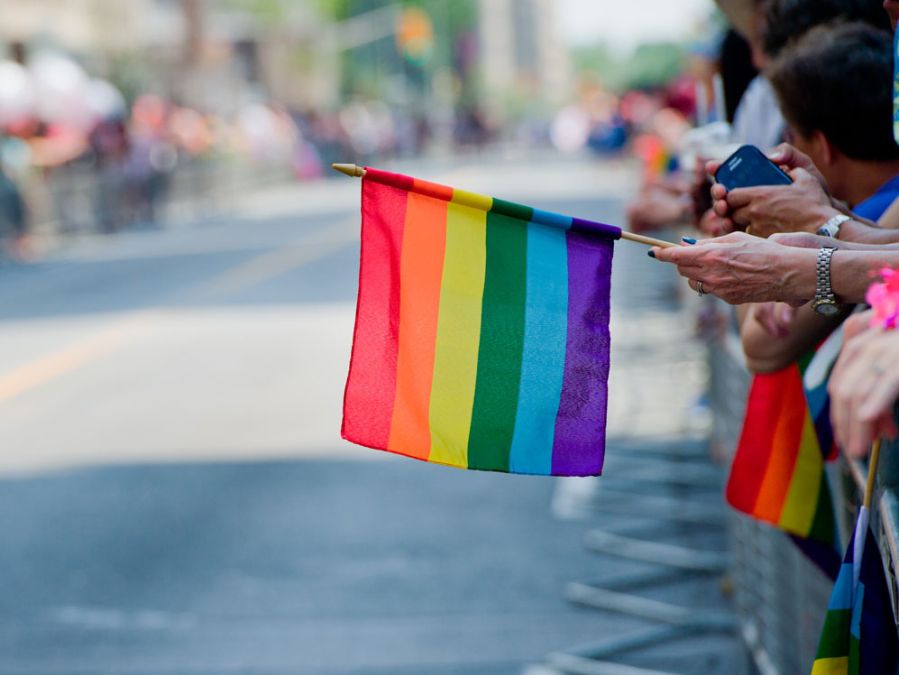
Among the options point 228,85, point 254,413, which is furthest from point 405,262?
point 228,85

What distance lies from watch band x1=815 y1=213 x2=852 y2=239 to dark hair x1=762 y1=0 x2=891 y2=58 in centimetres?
76

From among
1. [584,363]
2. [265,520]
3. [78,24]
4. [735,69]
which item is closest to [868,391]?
[584,363]

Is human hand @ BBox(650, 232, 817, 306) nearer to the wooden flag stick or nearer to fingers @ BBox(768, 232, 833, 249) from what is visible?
fingers @ BBox(768, 232, 833, 249)

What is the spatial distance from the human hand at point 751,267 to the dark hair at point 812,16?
1.08 m

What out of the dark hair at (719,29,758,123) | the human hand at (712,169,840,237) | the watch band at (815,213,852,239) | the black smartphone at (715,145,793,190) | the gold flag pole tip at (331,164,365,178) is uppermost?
the dark hair at (719,29,758,123)

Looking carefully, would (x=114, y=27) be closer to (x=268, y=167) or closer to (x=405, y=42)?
(x=268, y=167)

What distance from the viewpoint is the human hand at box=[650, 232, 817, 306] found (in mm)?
2734

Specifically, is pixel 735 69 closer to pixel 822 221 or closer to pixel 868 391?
pixel 822 221

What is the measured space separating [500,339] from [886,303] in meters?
1.29

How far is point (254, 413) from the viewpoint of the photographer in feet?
35.0

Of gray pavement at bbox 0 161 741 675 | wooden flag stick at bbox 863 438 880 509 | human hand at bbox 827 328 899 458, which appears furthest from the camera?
gray pavement at bbox 0 161 741 675

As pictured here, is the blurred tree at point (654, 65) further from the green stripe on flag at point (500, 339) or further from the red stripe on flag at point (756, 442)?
the green stripe on flag at point (500, 339)

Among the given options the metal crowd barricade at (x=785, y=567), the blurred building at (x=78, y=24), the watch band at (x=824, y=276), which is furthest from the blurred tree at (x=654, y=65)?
the watch band at (x=824, y=276)

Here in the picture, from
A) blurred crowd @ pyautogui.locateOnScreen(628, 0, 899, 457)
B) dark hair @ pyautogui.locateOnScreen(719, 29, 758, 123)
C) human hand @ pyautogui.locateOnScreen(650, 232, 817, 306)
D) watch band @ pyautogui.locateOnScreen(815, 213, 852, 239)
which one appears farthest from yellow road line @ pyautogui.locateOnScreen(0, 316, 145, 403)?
human hand @ pyautogui.locateOnScreen(650, 232, 817, 306)
